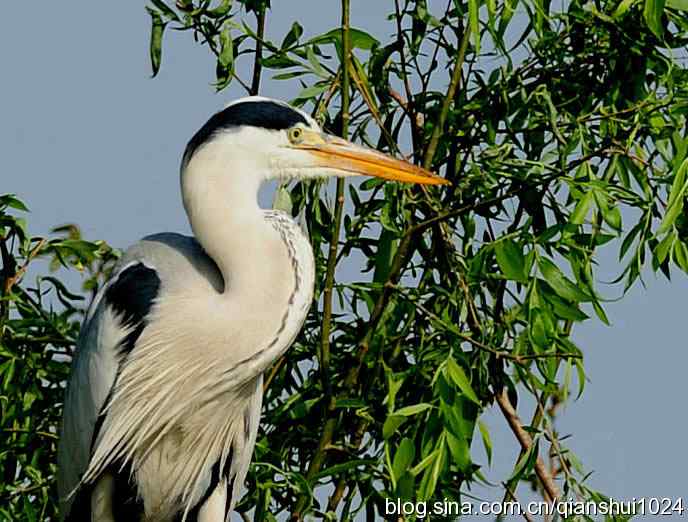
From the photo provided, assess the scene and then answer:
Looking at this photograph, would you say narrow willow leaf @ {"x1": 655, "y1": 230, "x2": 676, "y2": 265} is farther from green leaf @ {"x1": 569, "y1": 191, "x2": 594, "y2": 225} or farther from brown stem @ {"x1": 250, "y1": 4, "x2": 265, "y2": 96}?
brown stem @ {"x1": 250, "y1": 4, "x2": 265, "y2": 96}

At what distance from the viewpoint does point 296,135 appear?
277cm

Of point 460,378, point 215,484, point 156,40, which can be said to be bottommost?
point 215,484

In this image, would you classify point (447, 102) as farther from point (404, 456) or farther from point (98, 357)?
point (98, 357)

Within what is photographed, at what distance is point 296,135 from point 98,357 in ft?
2.17

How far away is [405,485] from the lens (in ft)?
8.17

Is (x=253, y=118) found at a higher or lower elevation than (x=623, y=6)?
lower

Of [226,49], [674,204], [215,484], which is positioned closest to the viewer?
[674,204]

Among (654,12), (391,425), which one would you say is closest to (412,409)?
(391,425)

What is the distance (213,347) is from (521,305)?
0.69 metres

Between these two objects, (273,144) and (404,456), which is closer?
(404,456)

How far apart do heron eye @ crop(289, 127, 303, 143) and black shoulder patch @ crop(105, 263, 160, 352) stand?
44 cm

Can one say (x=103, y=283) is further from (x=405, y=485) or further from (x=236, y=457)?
(x=405, y=485)

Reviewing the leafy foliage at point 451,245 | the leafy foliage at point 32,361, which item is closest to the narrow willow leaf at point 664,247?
the leafy foliage at point 451,245

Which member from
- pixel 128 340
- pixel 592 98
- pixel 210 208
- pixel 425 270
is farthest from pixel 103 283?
pixel 592 98
